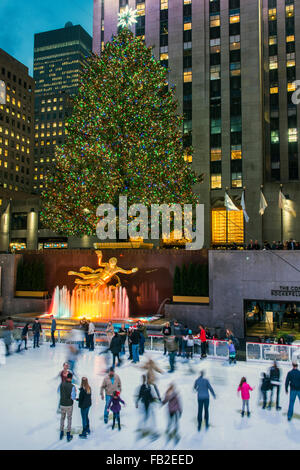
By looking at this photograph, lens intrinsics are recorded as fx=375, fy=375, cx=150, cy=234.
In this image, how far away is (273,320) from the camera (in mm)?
26938

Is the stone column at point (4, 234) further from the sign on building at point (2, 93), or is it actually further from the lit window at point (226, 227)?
the sign on building at point (2, 93)

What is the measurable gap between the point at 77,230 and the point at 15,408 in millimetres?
19628

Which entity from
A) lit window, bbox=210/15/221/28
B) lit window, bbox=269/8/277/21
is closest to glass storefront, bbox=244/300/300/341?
lit window, bbox=210/15/221/28

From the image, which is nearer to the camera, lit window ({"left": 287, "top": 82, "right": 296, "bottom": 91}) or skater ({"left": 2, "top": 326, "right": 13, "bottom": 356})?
skater ({"left": 2, "top": 326, "right": 13, "bottom": 356})

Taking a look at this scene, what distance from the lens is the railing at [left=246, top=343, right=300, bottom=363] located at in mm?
15008

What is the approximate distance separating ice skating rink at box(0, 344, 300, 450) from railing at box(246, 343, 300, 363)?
1.52ft

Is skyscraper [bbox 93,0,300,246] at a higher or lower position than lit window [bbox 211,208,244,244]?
higher

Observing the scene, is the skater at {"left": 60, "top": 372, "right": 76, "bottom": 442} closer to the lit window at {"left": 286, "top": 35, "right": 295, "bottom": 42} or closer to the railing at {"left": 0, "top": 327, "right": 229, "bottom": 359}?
the railing at {"left": 0, "top": 327, "right": 229, "bottom": 359}

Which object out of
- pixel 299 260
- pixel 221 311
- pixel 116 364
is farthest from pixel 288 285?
pixel 116 364

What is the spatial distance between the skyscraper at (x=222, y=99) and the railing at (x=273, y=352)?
28.0m

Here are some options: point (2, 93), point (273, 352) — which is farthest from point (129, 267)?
point (2, 93)

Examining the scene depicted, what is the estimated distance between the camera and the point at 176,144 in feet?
95.4

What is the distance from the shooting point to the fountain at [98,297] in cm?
2289

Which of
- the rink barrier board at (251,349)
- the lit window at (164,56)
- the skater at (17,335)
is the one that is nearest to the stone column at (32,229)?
the lit window at (164,56)
